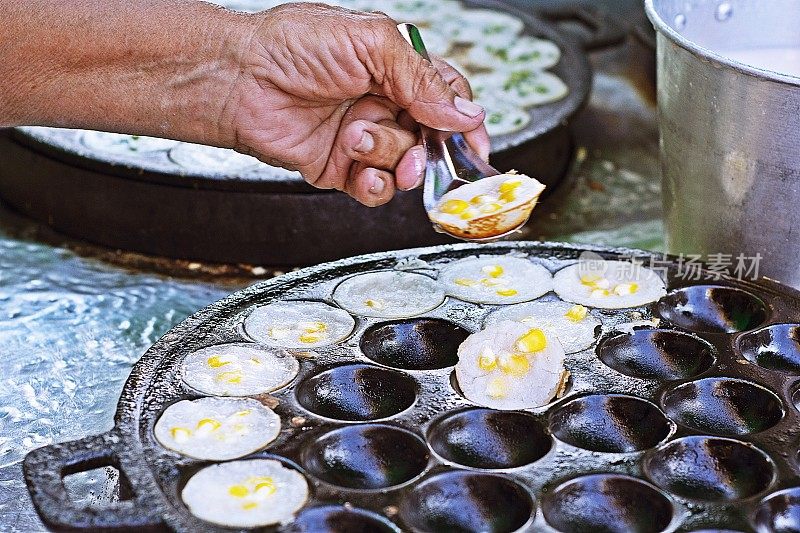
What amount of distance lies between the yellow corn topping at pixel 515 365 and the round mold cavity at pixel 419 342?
34cm

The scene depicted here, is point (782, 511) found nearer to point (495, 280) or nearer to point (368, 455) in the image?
point (368, 455)

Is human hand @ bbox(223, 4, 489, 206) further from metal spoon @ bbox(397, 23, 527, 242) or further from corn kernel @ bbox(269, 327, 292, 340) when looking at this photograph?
corn kernel @ bbox(269, 327, 292, 340)

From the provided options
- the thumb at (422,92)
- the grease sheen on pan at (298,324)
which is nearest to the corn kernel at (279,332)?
the grease sheen on pan at (298,324)

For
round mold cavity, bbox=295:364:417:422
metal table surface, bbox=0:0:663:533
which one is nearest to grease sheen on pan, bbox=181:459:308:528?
round mold cavity, bbox=295:364:417:422

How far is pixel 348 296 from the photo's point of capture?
3.20 m

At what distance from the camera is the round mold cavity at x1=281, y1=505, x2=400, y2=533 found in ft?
7.41

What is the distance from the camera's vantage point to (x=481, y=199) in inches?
122

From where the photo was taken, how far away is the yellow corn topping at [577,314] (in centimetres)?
308

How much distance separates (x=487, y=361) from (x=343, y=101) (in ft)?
3.47

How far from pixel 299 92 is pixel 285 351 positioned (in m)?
0.78

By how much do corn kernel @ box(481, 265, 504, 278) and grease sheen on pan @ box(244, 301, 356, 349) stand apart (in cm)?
52

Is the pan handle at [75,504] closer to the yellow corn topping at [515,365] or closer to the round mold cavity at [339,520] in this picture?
the round mold cavity at [339,520]

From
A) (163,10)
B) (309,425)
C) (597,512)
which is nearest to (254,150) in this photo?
(163,10)

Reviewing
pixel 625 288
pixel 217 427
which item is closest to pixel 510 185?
pixel 625 288
